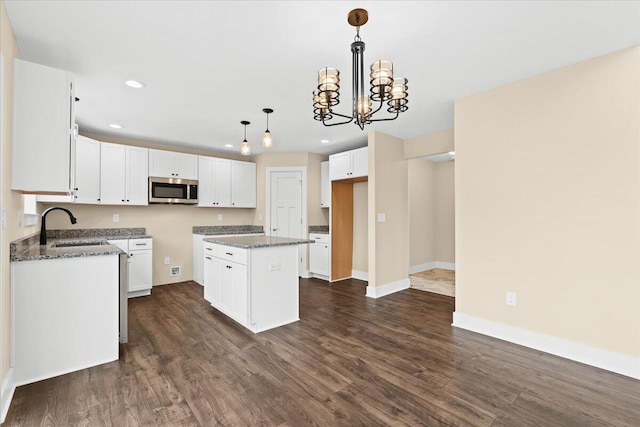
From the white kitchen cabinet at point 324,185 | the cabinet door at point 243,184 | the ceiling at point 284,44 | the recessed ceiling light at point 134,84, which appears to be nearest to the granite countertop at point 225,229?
the cabinet door at point 243,184

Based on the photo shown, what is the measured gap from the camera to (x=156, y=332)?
3.04 m

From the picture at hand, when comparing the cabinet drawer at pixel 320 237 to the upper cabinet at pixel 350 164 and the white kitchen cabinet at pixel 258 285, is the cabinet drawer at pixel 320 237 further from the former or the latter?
the white kitchen cabinet at pixel 258 285

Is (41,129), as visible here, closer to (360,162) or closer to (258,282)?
(258,282)

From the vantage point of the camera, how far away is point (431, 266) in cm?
665

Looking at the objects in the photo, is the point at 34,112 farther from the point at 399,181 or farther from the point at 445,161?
the point at 445,161

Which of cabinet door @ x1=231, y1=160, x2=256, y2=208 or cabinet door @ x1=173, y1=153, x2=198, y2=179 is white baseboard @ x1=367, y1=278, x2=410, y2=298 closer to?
cabinet door @ x1=231, y1=160, x2=256, y2=208

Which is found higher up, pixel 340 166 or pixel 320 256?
pixel 340 166

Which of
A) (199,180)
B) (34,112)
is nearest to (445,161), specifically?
(199,180)

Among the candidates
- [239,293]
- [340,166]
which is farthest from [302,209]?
[239,293]

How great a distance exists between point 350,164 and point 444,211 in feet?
9.78

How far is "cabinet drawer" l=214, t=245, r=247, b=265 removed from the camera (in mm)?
3092

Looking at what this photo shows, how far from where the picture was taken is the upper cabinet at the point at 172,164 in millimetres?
4770

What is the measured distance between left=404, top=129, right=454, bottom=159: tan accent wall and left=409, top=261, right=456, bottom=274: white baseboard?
2.58m

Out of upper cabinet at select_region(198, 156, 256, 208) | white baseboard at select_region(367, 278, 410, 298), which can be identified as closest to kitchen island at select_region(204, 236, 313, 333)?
white baseboard at select_region(367, 278, 410, 298)
